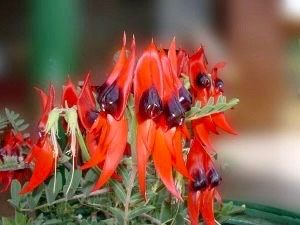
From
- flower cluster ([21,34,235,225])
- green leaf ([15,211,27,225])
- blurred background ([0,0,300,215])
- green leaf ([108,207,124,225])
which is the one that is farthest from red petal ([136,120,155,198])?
blurred background ([0,0,300,215])

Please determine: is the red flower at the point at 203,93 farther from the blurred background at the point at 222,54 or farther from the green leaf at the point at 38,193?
the blurred background at the point at 222,54

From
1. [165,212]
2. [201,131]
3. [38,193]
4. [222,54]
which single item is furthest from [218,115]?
[222,54]

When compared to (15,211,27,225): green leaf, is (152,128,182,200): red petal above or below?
above

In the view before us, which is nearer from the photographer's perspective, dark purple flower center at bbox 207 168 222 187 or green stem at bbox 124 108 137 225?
green stem at bbox 124 108 137 225

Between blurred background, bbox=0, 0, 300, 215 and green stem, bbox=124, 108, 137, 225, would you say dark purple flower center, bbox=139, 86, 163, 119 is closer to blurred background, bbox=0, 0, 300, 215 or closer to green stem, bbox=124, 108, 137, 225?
green stem, bbox=124, 108, 137, 225

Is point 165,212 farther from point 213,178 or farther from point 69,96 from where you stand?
point 69,96

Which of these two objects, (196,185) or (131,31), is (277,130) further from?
(196,185)
